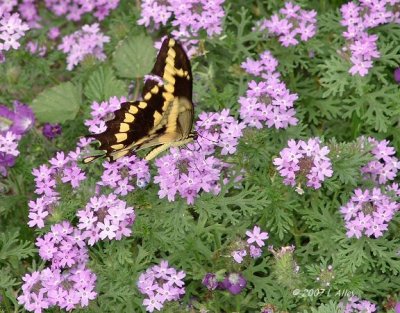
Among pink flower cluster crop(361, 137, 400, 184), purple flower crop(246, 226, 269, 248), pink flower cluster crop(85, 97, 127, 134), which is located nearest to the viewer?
purple flower crop(246, 226, 269, 248)

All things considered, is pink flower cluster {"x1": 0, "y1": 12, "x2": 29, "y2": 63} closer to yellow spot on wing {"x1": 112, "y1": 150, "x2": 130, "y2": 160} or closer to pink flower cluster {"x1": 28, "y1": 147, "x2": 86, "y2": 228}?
pink flower cluster {"x1": 28, "y1": 147, "x2": 86, "y2": 228}

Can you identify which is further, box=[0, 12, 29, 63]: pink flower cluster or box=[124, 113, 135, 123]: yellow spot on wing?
box=[0, 12, 29, 63]: pink flower cluster

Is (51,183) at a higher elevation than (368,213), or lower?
higher

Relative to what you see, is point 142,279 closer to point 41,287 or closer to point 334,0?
point 41,287

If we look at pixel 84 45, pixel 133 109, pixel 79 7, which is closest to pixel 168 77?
pixel 133 109

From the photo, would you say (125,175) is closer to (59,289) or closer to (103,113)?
(103,113)

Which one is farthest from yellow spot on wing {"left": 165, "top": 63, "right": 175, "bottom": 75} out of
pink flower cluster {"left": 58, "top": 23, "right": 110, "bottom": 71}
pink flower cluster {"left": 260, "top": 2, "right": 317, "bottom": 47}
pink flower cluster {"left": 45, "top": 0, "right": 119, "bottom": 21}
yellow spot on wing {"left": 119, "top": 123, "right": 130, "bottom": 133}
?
pink flower cluster {"left": 45, "top": 0, "right": 119, "bottom": 21}
